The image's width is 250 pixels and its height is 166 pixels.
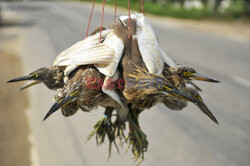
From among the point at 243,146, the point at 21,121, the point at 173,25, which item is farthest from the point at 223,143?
the point at 173,25

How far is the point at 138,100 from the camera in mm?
1340

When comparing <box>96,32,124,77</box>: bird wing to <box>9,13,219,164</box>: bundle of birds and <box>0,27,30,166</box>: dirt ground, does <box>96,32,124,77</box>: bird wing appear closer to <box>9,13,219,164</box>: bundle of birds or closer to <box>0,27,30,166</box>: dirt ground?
<box>9,13,219,164</box>: bundle of birds

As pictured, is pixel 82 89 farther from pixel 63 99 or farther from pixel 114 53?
pixel 114 53

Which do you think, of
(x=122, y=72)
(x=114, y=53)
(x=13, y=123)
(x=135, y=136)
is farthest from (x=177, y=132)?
(x=13, y=123)

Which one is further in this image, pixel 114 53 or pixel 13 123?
pixel 13 123

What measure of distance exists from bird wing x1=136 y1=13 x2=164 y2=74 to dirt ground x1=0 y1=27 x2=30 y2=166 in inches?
117

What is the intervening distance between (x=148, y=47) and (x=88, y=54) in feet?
1.20

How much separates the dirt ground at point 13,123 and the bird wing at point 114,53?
9.38 feet

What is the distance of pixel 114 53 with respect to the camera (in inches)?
53.6

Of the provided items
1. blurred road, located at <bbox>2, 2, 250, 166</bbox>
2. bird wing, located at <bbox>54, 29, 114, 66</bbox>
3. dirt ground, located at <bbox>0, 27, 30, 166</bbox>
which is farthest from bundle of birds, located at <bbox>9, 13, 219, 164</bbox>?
dirt ground, located at <bbox>0, 27, 30, 166</bbox>

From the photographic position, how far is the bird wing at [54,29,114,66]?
4.37ft

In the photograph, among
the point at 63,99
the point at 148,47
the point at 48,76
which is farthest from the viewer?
the point at 48,76

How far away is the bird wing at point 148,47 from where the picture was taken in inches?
53.7

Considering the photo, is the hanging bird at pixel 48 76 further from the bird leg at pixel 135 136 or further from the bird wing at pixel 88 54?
the bird leg at pixel 135 136
